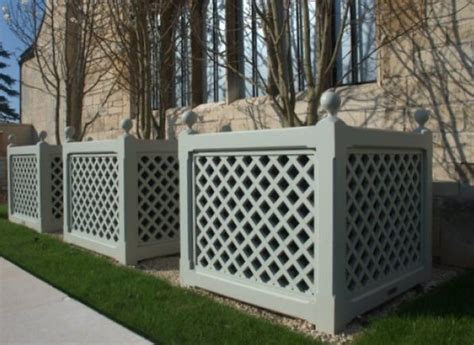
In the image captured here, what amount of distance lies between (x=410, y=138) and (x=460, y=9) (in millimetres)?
1557

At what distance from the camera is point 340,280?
10.1 feet

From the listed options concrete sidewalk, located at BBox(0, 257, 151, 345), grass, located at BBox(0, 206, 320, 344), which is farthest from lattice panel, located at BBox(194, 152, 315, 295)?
concrete sidewalk, located at BBox(0, 257, 151, 345)

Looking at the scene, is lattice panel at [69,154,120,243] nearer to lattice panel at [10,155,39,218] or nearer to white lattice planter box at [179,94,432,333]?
white lattice planter box at [179,94,432,333]

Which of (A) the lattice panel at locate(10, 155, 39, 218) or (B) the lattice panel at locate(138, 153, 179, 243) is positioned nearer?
(B) the lattice panel at locate(138, 153, 179, 243)

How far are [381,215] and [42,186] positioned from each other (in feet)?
17.0

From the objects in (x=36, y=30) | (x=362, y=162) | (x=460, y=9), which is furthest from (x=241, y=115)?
(x=36, y=30)

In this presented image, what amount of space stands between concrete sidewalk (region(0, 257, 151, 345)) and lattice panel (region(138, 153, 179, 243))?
126 centimetres

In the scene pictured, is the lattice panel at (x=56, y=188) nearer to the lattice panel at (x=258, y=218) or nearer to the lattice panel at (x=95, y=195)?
the lattice panel at (x=95, y=195)

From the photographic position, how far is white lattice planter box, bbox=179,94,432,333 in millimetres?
3084

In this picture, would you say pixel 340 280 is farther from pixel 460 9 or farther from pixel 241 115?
pixel 241 115

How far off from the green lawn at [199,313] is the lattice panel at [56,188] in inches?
92.7

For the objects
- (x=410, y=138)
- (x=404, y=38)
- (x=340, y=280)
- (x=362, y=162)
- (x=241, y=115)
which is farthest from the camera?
(x=241, y=115)

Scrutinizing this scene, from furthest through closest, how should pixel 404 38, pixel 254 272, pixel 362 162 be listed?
pixel 404 38, pixel 254 272, pixel 362 162

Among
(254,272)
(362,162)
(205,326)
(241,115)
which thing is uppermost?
(241,115)
